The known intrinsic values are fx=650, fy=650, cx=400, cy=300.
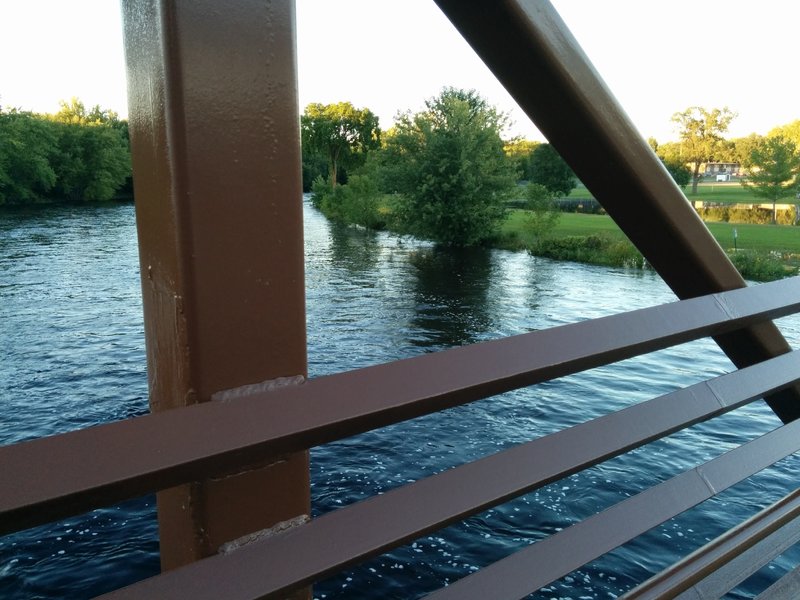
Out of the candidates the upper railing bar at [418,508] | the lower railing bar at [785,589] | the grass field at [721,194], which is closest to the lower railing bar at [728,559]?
the lower railing bar at [785,589]

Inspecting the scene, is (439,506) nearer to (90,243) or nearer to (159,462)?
(159,462)

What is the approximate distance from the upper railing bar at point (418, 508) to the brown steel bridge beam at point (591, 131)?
0.34 m

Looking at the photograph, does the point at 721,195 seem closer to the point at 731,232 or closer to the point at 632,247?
the point at 731,232

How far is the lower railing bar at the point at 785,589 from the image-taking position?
1.67 m

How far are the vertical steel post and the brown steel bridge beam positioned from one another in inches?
16.6

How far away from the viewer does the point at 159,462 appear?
71 centimetres

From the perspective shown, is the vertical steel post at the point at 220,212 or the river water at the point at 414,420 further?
the river water at the point at 414,420

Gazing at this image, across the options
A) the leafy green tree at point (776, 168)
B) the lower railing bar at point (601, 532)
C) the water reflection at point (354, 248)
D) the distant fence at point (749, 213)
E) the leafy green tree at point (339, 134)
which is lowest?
the water reflection at point (354, 248)

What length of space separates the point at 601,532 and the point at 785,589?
2.53 ft

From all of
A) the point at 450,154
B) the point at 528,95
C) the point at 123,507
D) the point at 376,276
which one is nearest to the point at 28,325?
the point at 123,507

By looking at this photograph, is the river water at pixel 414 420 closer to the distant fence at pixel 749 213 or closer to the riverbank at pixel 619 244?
the riverbank at pixel 619 244

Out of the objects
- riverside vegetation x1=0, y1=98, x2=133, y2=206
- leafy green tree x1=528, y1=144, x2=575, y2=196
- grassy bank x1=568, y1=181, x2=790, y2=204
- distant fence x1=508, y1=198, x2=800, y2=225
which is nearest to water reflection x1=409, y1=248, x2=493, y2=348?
distant fence x1=508, y1=198, x2=800, y2=225

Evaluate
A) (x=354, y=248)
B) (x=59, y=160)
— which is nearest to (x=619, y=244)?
(x=354, y=248)

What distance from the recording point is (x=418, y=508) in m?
0.96
